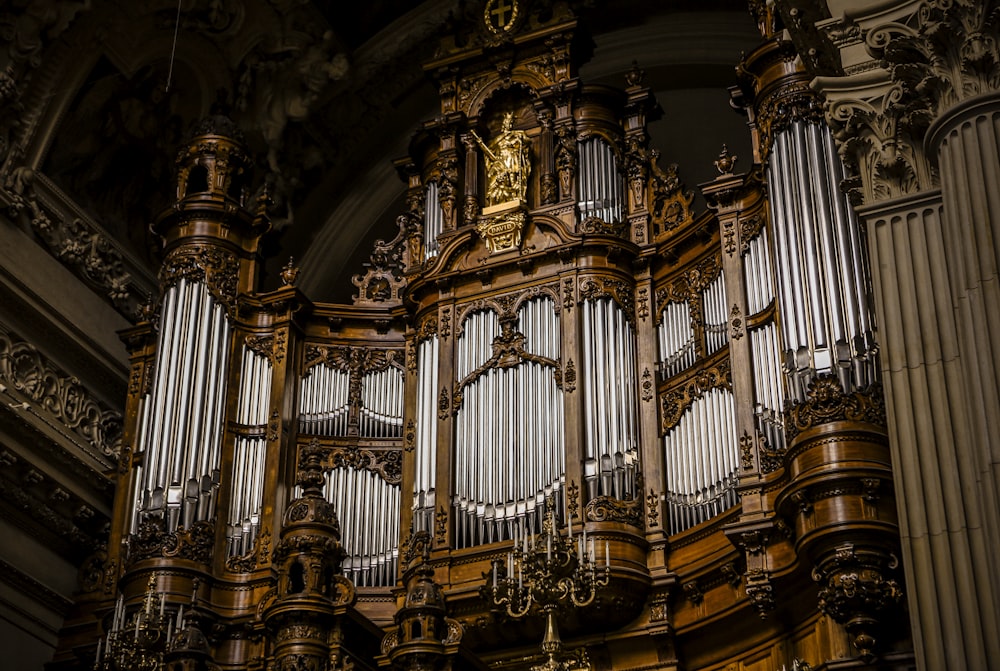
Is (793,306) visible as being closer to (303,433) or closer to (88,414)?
(303,433)

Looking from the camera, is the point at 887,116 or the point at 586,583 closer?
the point at 887,116

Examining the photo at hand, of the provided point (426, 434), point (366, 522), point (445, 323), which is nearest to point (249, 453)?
point (366, 522)

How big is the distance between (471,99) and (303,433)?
4.29 metres

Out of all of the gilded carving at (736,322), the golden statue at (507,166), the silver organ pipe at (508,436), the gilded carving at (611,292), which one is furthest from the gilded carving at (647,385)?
the golden statue at (507,166)

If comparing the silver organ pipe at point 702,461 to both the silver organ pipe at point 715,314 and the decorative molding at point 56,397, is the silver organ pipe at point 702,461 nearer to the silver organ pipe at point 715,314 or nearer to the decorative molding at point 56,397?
the silver organ pipe at point 715,314

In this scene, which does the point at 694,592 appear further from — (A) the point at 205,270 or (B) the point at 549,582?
(A) the point at 205,270

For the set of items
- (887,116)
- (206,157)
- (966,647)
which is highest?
(206,157)

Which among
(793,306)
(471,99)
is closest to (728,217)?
(793,306)

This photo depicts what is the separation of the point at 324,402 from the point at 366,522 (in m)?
1.57

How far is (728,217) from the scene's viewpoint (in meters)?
14.1

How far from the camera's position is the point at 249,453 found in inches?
608

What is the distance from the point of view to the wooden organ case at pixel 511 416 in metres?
11.8

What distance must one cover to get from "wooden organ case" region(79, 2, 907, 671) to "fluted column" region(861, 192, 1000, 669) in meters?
3.98

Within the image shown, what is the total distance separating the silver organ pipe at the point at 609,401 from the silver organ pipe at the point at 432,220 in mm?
2265
